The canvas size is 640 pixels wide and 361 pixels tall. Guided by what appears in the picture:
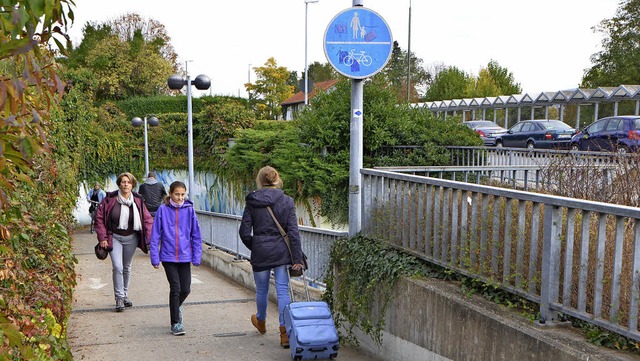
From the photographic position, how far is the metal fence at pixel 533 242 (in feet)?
12.6

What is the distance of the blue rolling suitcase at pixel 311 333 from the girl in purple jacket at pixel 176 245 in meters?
1.60

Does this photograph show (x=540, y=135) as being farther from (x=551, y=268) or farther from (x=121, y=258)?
(x=551, y=268)

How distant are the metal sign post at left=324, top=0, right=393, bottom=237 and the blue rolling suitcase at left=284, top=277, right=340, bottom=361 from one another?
3.87 ft

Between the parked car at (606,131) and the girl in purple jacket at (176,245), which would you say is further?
the parked car at (606,131)

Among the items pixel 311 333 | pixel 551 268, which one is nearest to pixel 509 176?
pixel 311 333

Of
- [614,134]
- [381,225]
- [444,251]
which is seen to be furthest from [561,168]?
[614,134]

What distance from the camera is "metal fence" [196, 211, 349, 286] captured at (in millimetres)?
8641

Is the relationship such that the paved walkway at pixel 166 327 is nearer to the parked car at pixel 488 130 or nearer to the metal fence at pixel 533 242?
the metal fence at pixel 533 242

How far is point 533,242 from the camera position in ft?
15.0

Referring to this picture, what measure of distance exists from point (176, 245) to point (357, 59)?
285 cm

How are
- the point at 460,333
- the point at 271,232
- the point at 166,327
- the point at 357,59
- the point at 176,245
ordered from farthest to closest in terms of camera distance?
the point at 166,327 → the point at 176,245 → the point at 357,59 → the point at 271,232 → the point at 460,333

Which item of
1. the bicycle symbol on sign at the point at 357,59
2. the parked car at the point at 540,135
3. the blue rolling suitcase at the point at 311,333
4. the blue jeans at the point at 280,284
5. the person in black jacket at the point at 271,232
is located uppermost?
the bicycle symbol on sign at the point at 357,59

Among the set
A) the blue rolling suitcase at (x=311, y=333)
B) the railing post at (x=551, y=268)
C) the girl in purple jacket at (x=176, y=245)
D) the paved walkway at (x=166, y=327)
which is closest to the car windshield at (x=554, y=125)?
the paved walkway at (x=166, y=327)

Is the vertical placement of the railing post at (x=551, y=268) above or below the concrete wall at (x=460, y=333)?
above
